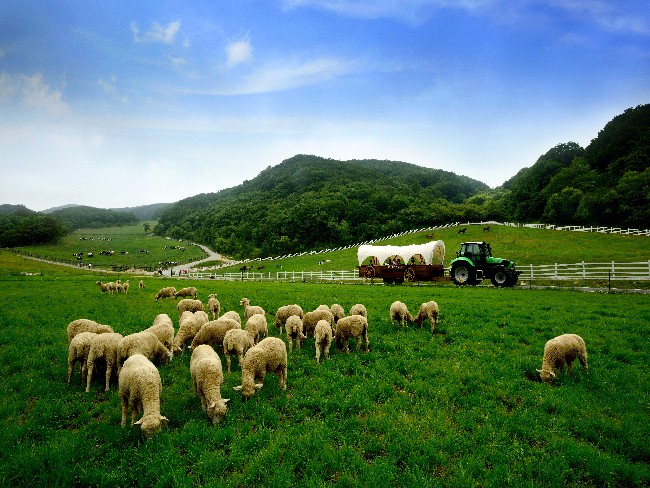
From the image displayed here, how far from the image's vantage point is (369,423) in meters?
6.30

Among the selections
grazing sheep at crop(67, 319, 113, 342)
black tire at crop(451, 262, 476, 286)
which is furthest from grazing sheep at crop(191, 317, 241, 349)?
black tire at crop(451, 262, 476, 286)

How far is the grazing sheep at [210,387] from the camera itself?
630 cm

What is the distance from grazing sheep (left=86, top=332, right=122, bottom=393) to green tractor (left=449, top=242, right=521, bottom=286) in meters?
24.4

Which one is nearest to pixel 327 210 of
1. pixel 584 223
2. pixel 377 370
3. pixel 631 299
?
pixel 584 223

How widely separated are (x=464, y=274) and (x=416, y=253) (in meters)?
6.84

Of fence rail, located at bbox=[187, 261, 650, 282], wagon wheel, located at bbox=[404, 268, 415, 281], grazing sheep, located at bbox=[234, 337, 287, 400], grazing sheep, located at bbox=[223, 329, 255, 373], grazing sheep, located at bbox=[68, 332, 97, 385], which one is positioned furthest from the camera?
wagon wheel, located at bbox=[404, 268, 415, 281]

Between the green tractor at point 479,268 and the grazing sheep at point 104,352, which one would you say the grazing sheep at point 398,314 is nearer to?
the grazing sheep at point 104,352

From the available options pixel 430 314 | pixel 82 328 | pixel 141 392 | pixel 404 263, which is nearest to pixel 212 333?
pixel 141 392

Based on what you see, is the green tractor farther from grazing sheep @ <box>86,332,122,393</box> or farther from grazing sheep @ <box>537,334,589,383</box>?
grazing sheep @ <box>86,332,122,393</box>

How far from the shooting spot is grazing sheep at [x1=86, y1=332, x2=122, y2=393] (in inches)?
314

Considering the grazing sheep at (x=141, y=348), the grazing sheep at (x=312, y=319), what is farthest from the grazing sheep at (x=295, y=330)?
the grazing sheep at (x=141, y=348)

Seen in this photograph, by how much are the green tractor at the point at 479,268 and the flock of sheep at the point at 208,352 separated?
14.4 metres

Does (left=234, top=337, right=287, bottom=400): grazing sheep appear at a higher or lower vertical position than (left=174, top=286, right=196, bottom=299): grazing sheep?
higher

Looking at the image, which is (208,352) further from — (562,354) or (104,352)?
(562,354)
